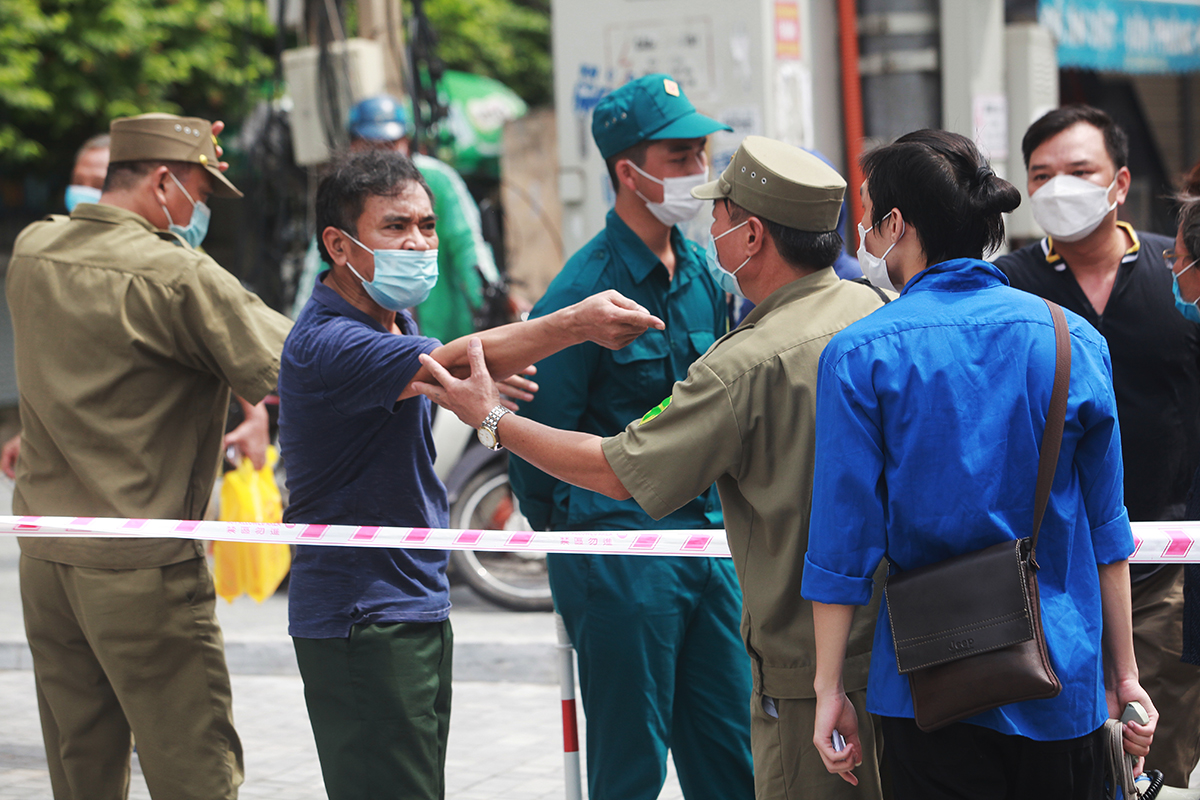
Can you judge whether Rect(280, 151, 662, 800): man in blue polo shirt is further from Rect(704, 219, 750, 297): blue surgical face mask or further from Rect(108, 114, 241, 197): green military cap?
Rect(108, 114, 241, 197): green military cap

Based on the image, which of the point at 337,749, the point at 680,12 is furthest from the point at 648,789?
the point at 680,12

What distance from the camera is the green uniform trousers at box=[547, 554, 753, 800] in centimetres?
349

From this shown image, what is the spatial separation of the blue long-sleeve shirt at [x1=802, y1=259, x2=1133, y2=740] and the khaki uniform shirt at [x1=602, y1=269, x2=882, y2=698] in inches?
8.6

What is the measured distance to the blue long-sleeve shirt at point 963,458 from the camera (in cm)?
230

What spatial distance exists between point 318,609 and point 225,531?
1.96ft

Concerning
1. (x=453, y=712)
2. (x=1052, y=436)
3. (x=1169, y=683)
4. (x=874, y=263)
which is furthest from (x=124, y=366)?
(x=1169, y=683)

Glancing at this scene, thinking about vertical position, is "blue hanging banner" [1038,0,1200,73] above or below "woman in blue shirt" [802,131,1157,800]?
above

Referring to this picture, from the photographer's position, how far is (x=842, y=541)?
7.88ft

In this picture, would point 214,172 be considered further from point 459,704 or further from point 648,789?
point 459,704

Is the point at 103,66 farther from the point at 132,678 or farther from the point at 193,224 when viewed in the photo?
the point at 132,678

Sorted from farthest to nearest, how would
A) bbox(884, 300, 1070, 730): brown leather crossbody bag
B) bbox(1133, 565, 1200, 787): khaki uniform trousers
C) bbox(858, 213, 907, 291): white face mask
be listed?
bbox(1133, 565, 1200, 787): khaki uniform trousers → bbox(858, 213, 907, 291): white face mask → bbox(884, 300, 1070, 730): brown leather crossbody bag

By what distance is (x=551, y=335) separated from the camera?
303 centimetres

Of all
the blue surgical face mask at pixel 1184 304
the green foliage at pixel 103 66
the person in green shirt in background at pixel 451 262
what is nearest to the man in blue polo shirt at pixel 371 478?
the blue surgical face mask at pixel 1184 304

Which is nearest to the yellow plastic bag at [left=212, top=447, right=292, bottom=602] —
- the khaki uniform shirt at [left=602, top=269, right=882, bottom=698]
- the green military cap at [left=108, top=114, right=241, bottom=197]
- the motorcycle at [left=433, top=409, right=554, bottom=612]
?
the green military cap at [left=108, top=114, right=241, bottom=197]
